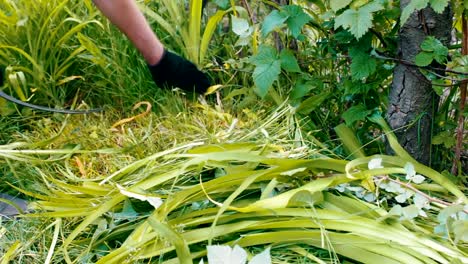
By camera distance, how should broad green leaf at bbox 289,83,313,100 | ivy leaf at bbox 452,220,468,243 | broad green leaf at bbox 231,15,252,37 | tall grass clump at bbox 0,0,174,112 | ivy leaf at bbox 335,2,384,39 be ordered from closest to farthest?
ivy leaf at bbox 452,220,468,243
ivy leaf at bbox 335,2,384,39
broad green leaf at bbox 231,15,252,37
broad green leaf at bbox 289,83,313,100
tall grass clump at bbox 0,0,174,112

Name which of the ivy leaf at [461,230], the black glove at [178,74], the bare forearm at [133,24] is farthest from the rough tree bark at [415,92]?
the bare forearm at [133,24]

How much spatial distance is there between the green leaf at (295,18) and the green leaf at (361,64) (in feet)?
0.55

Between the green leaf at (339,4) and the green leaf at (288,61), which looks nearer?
the green leaf at (339,4)

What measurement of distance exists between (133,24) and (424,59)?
3.55 ft

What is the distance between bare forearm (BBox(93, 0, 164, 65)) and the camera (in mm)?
2238

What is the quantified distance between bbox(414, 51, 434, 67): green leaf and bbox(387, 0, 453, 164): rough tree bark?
123 mm

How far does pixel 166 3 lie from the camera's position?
259 centimetres

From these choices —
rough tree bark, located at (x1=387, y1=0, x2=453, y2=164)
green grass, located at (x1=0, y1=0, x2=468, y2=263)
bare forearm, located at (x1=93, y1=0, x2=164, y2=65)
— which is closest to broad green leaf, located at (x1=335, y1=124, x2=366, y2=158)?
green grass, located at (x1=0, y1=0, x2=468, y2=263)

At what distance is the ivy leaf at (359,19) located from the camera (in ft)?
5.22

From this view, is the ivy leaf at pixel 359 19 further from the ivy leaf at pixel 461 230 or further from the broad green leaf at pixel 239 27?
the ivy leaf at pixel 461 230

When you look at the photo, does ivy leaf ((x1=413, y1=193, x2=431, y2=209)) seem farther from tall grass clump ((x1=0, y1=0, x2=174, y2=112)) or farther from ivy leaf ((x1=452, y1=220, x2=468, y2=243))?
tall grass clump ((x1=0, y1=0, x2=174, y2=112))

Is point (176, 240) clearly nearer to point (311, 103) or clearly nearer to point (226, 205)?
point (226, 205)

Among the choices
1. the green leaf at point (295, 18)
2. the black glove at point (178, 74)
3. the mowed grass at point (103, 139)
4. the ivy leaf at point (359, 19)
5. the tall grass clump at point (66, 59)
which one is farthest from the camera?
the tall grass clump at point (66, 59)

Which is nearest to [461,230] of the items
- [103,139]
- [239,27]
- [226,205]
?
[226,205]
